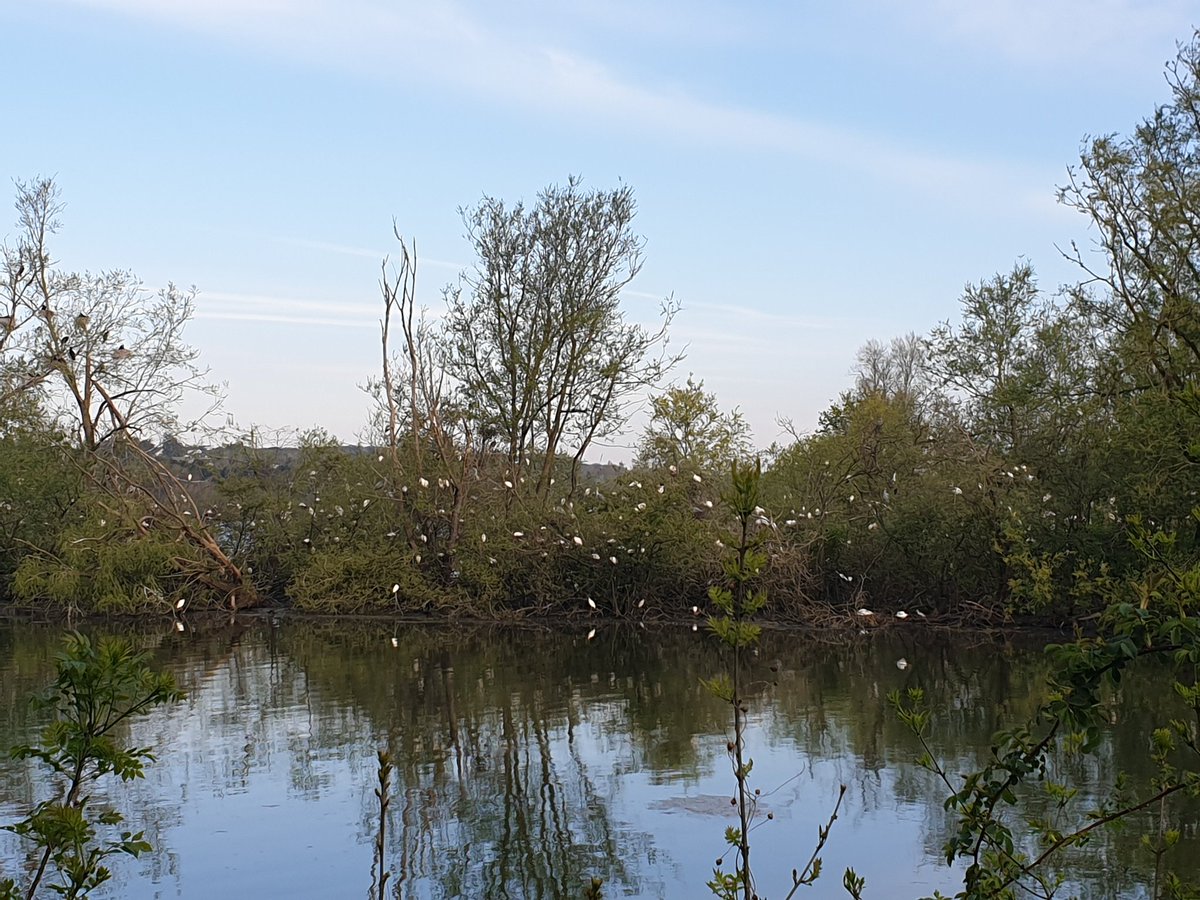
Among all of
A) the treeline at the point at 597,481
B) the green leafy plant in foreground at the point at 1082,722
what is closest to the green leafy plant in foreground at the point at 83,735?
the green leafy plant in foreground at the point at 1082,722

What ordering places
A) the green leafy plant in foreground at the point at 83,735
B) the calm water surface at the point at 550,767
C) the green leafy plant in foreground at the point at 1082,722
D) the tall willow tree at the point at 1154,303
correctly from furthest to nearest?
the tall willow tree at the point at 1154,303, the calm water surface at the point at 550,767, the green leafy plant in foreground at the point at 83,735, the green leafy plant in foreground at the point at 1082,722

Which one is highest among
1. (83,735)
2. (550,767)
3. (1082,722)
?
(1082,722)

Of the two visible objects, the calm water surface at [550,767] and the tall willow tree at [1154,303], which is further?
the tall willow tree at [1154,303]

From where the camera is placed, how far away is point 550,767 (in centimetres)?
1105

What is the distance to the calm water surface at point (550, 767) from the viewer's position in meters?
7.95

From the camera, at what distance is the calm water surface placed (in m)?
7.95

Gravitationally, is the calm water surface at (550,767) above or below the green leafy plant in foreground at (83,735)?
below

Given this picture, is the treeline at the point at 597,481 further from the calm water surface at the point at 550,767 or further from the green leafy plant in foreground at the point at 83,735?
the green leafy plant in foreground at the point at 83,735

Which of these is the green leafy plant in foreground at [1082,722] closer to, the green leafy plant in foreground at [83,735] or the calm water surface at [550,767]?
the green leafy plant in foreground at [83,735]

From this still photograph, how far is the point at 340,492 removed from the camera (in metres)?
26.7

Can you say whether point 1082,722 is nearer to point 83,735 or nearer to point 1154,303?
point 83,735

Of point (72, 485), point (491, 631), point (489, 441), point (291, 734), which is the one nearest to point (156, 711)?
point (291, 734)

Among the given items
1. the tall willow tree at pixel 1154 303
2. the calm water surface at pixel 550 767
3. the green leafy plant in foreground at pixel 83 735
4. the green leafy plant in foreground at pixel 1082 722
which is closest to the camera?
the green leafy plant in foreground at pixel 1082 722

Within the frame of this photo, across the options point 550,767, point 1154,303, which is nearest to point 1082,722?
point 550,767
